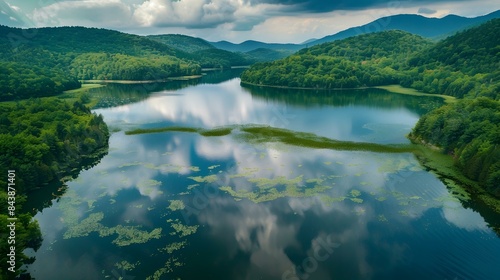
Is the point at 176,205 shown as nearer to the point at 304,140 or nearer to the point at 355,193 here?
the point at 355,193

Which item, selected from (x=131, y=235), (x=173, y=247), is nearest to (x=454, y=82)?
(x=173, y=247)

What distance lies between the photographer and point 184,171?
55969 mm

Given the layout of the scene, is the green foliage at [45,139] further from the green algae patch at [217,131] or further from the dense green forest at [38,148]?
the green algae patch at [217,131]

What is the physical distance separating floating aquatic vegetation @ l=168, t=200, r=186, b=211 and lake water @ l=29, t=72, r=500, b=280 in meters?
0.29

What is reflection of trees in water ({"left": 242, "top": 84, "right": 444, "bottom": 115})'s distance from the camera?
122312mm

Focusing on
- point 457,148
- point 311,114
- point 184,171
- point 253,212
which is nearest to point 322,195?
point 253,212

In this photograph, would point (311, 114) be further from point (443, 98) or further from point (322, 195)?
point (443, 98)

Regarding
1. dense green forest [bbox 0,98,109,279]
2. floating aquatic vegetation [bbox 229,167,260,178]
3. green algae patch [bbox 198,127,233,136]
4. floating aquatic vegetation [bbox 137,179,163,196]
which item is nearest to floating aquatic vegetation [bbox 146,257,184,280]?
dense green forest [bbox 0,98,109,279]

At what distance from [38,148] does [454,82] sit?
15381 centimetres

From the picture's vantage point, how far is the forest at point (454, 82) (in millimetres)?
53062

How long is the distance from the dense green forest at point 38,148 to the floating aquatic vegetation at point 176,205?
49.9ft

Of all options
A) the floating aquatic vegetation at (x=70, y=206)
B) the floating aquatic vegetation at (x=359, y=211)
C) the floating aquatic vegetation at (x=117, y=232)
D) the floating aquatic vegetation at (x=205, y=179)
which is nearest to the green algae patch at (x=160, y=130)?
the floating aquatic vegetation at (x=205, y=179)

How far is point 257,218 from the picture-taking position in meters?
40.9

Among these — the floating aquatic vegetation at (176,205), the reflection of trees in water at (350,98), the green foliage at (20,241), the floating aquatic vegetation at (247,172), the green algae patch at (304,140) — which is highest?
the green foliage at (20,241)
